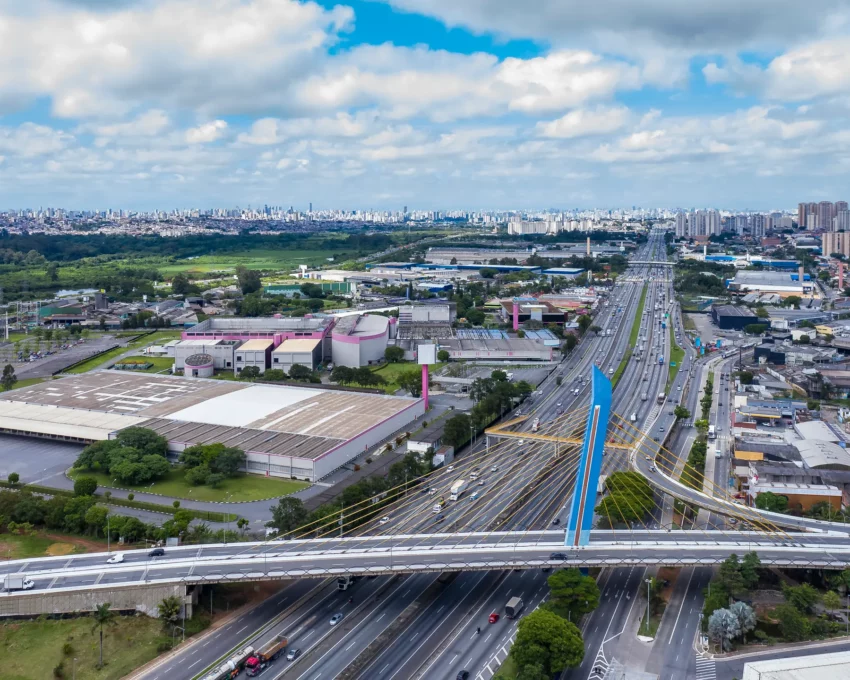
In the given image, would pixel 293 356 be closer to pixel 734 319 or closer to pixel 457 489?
pixel 457 489

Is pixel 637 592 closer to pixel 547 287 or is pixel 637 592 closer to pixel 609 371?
pixel 609 371

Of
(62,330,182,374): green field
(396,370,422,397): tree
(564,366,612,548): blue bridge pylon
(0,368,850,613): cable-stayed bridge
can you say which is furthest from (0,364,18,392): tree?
(564,366,612,548): blue bridge pylon

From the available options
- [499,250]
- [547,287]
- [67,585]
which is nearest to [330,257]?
[499,250]

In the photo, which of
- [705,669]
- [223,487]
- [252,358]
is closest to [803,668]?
[705,669]

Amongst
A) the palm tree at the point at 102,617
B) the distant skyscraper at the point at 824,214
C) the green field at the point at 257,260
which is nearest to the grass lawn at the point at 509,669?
the palm tree at the point at 102,617

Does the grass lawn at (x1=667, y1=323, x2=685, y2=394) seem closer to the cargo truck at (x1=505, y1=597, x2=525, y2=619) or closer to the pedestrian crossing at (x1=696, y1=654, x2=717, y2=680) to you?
the cargo truck at (x1=505, y1=597, x2=525, y2=619)

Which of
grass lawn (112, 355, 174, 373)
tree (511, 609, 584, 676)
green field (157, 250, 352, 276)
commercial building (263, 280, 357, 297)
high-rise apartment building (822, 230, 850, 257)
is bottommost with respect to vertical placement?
tree (511, 609, 584, 676)

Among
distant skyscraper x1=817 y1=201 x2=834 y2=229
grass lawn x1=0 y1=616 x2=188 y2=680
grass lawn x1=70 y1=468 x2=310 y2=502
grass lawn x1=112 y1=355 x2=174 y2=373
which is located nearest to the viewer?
grass lawn x1=0 y1=616 x2=188 y2=680
